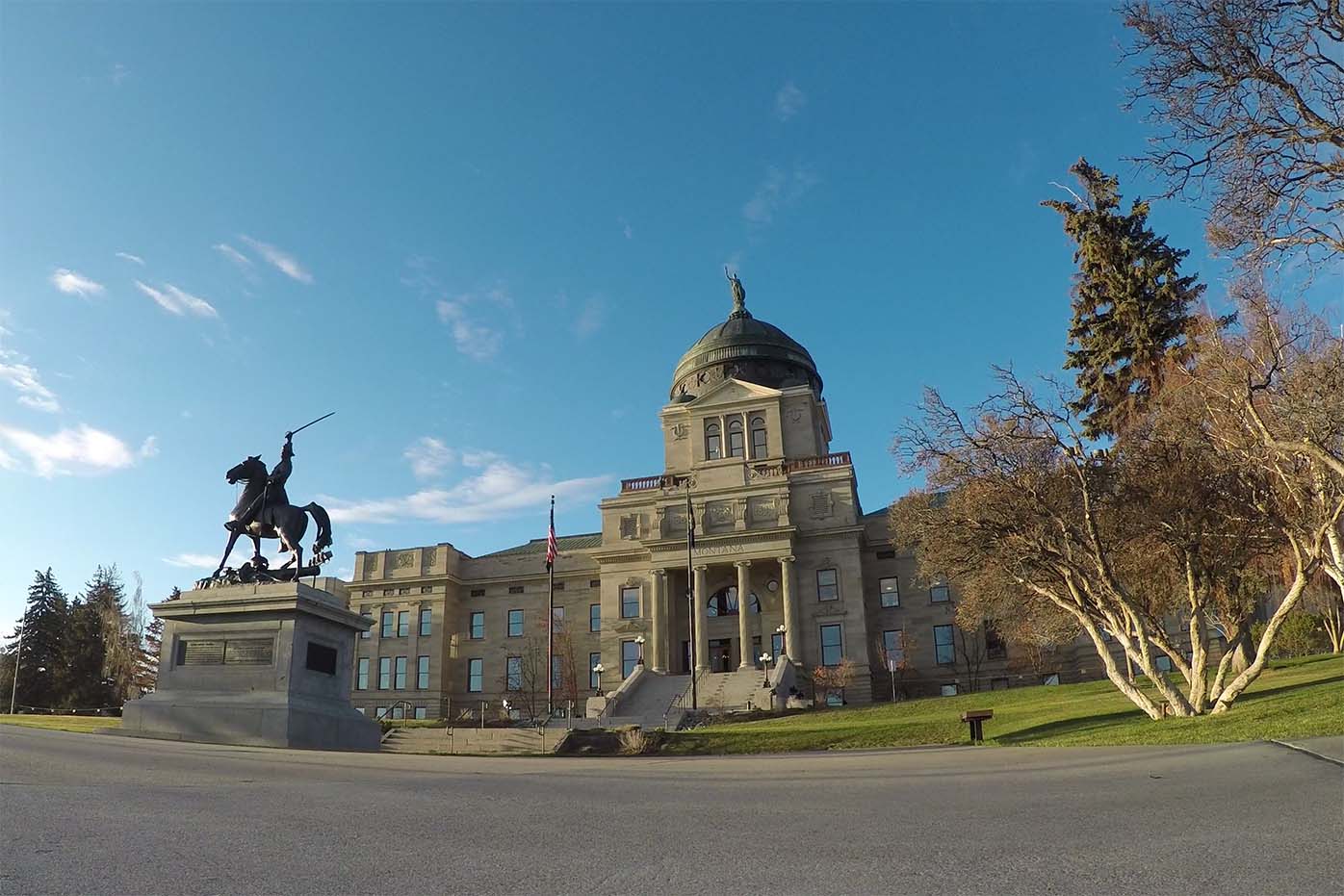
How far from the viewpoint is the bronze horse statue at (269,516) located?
21.9m

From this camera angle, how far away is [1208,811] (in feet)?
23.8

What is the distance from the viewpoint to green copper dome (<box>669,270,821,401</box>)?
70500 millimetres

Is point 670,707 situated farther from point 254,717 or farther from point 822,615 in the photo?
→ point 254,717

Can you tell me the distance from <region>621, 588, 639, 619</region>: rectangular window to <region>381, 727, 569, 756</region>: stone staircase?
3040cm

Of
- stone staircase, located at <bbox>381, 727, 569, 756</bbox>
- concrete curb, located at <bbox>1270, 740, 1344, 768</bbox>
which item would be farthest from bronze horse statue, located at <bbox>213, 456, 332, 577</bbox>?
concrete curb, located at <bbox>1270, 740, 1344, 768</bbox>

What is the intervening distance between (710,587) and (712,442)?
10695mm

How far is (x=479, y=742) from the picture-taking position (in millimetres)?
27312

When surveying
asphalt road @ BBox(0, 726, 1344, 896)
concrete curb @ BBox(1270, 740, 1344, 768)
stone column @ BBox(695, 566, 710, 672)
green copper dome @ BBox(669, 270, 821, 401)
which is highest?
green copper dome @ BBox(669, 270, 821, 401)

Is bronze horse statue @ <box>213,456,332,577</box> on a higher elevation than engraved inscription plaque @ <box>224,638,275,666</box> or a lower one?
higher

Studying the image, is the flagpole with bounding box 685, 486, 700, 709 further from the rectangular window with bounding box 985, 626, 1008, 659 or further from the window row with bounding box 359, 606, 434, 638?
the window row with bounding box 359, 606, 434, 638

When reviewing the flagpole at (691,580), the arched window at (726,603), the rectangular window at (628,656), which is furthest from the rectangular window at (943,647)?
the rectangular window at (628,656)

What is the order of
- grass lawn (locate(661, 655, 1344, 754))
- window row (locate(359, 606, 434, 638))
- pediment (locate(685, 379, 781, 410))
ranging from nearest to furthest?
1. grass lawn (locate(661, 655, 1344, 754))
2. pediment (locate(685, 379, 781, 410))
3. window row (locate(359, 606, 434, 638))

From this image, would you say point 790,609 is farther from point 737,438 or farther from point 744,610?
point 737,438

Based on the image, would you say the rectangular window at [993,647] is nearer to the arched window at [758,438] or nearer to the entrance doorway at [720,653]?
the entrance doorway at [720,653]
